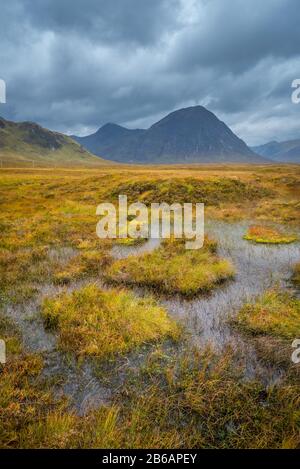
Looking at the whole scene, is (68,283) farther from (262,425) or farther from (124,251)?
(262,425)

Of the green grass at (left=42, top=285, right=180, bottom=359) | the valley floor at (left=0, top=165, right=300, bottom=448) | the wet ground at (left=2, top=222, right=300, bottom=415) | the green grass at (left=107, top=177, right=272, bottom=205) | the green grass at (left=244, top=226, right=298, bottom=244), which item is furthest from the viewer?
the green grass at (left=107, top=177, right=272, bottom=205)

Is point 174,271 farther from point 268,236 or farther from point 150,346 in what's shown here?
point 268,236

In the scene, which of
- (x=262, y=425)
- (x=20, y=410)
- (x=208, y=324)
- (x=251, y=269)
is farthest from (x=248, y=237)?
(x=20, y=410)

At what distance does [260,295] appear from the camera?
12.9 meters

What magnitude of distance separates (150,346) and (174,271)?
20.1 ft

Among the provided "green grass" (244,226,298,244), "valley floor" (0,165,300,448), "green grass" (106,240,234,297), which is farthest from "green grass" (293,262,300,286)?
"green grass" (244,226,298,244)

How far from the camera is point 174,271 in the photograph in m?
15.5

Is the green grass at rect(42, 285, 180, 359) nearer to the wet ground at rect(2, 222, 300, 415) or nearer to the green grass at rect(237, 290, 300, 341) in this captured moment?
the wet ground at rect(2, 222, 300, 415)

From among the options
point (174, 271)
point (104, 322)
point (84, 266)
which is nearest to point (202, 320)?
point (104, 322)

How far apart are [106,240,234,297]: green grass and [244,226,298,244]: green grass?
5434 millimetres

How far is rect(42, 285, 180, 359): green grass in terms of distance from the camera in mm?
9500
